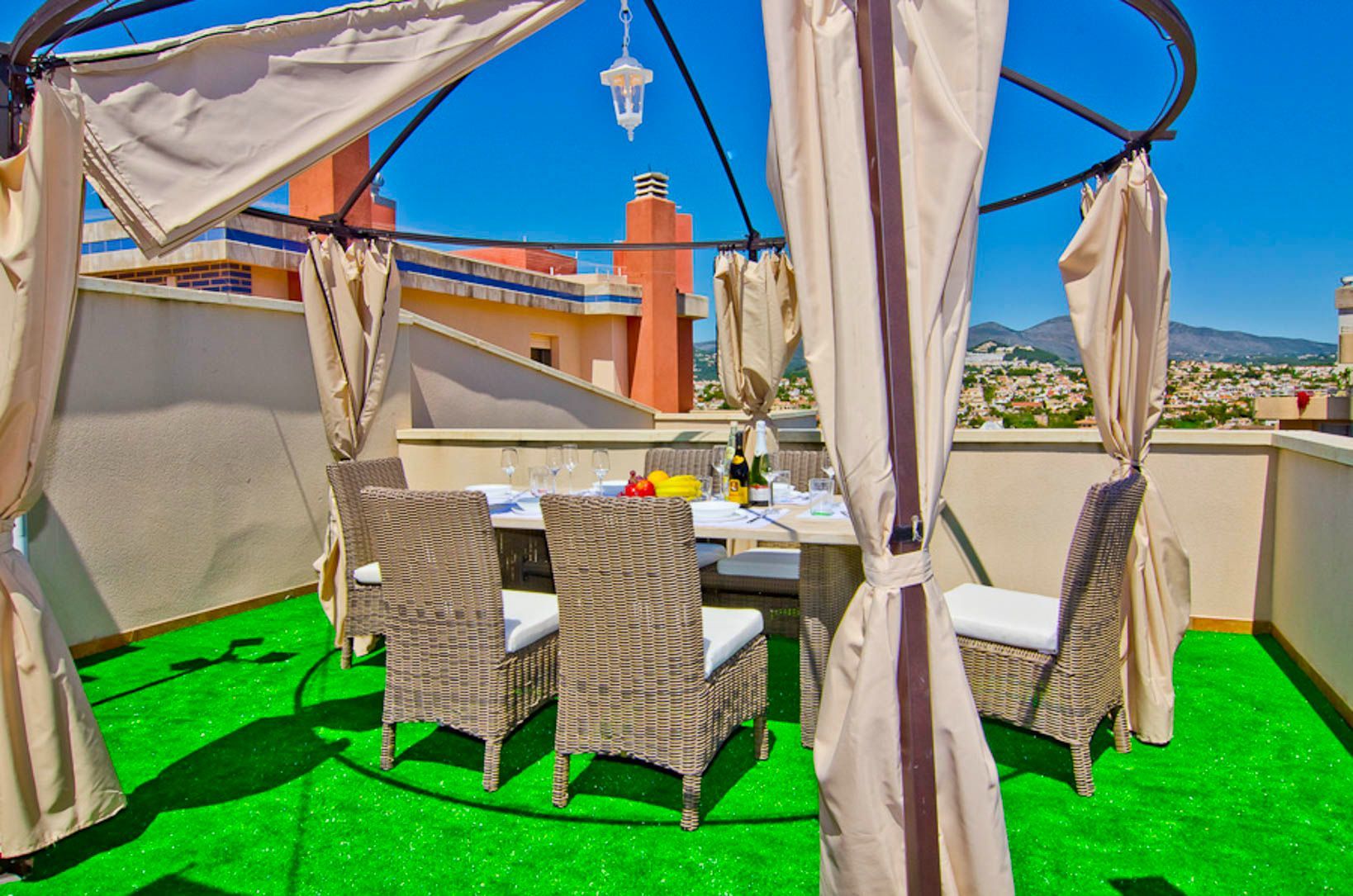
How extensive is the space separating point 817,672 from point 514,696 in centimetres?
116

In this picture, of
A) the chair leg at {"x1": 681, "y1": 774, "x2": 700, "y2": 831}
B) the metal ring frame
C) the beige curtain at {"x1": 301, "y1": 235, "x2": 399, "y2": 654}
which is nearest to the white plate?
the beige curtain at {"x1": 301, "y1": 235, "x2": 399, "y2": 654}

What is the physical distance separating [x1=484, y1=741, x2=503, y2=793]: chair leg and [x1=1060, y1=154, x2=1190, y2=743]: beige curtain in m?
2.49

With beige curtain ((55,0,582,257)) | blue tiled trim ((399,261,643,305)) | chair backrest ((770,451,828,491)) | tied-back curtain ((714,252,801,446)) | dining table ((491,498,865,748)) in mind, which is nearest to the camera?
beige curtain ((55,0,582,257))

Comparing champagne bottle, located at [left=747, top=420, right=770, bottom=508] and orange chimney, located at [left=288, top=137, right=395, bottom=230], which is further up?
orange chimney, located at [left=288, top=137, right=395, bottom=230]

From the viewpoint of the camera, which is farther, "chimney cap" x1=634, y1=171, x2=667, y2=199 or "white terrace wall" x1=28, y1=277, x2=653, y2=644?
"chimney cap" x1=634, y1=171, x2=667, y2=199

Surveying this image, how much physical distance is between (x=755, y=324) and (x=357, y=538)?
2.72m

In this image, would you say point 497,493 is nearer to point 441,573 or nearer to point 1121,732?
point 441,573

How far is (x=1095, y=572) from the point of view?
2.91 m

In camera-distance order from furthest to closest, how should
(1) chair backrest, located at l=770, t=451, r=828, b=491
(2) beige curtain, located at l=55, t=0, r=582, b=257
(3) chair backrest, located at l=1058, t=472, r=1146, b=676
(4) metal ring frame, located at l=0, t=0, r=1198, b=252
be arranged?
(1) chair backrest, located at l=770, t=451, r=828, b=491 → (3) chair backrest, located at l=1058, t=472, r=1146, b=676 → (4) metal ring frame, located at l=0, t=0, r=1198, b=252 → (2) beige curtain, located at l=55, t=0, r=582, b=257

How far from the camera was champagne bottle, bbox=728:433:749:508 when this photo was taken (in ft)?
13.1

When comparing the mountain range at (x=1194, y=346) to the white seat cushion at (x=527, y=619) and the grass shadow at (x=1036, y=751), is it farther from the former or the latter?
the white seat cushion at (x=527, y=619)

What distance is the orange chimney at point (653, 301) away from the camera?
1385 cm

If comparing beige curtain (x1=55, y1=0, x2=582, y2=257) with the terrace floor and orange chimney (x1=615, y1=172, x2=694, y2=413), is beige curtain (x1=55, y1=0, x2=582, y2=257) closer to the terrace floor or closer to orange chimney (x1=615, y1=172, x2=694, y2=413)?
the terrace floor

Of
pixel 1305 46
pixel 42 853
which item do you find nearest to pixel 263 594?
pixel 42 853
